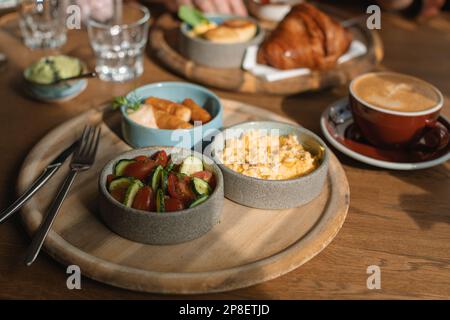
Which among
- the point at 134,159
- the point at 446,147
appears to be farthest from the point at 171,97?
the point at 446,147

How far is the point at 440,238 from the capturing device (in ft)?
4.08

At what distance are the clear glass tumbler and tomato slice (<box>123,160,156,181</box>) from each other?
40.1 inches

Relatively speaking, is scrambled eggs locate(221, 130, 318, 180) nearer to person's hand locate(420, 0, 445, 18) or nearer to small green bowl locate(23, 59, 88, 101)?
small green bowl locate(23, 59, 88, 101)

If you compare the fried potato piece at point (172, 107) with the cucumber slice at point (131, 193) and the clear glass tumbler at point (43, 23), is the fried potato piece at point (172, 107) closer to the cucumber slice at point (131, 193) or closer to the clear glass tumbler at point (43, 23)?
the cucumber slice at point (131, 193)

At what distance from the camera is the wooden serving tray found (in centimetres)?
181

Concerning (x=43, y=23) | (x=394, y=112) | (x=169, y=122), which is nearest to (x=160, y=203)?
(x=169, y=122)

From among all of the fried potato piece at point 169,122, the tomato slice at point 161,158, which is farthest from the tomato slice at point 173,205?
the fried potato piece at point 169,122

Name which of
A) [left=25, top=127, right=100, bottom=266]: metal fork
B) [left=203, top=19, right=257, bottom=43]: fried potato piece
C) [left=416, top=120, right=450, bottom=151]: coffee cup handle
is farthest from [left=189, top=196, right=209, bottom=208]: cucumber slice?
[left=203, top=19, right=257, bottom=43]: fried potato piece

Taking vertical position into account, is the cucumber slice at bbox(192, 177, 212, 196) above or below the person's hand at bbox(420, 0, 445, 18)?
above

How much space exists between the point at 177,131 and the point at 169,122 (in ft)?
0.27

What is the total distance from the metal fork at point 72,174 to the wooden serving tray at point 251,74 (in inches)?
18.8

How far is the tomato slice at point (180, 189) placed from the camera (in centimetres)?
116

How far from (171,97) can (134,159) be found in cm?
42

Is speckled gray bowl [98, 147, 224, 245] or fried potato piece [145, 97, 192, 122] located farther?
fried potato piece [145, 97, 192, 122]
